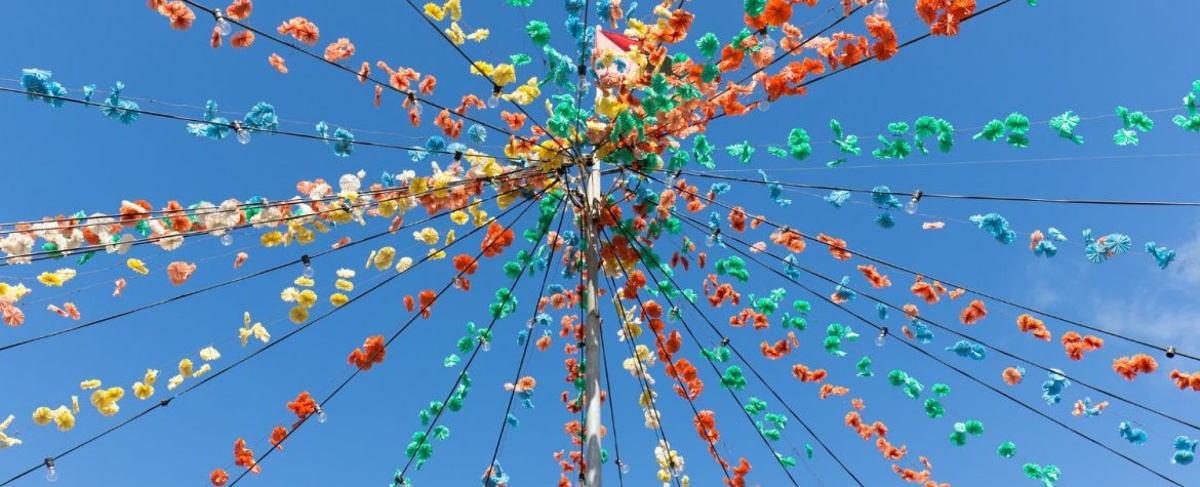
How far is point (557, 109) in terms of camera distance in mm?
6121

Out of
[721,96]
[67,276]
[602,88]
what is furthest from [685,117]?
[67,276]

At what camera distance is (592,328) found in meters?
6.52

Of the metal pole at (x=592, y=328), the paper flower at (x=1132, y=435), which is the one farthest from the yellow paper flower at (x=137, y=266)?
the paper flower at (x=1132, y=435)

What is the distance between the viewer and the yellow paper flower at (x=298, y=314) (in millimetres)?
5922

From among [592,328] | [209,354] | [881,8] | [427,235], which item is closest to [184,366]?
[209,354]

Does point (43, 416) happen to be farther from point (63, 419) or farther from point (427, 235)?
point (427, 235)

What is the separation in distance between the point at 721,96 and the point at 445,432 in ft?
12.9

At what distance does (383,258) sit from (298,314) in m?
0.75

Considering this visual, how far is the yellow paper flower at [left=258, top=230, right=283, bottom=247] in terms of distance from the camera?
5727 mm

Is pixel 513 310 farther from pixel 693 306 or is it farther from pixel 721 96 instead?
pixel 721 96

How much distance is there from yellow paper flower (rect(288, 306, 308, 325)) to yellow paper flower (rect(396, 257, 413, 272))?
83 cm

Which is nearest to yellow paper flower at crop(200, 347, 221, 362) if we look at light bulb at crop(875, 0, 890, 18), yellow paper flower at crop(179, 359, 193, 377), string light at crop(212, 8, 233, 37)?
yellow paper flower at crop(179, 359, 193, 377)

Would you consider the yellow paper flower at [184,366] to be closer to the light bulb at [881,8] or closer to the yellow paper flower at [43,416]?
the yellow paper flower at [43,416]

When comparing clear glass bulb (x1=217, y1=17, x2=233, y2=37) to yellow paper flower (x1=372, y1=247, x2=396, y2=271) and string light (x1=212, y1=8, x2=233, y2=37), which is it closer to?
string light (x1=212, y1=8, x2=233, y2=37)
